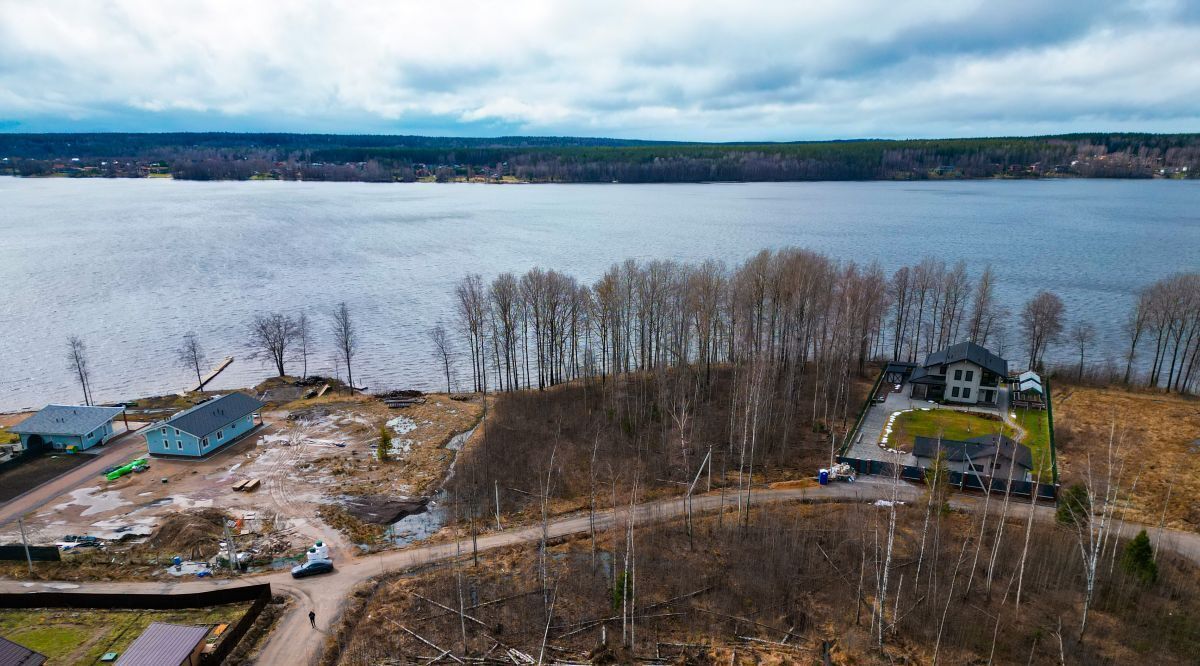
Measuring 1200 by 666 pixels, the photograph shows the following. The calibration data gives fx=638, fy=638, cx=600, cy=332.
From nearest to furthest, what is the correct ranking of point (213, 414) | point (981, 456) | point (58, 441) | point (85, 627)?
point (85, 627), point (981, 456), point (58, 441), point (213, 414)

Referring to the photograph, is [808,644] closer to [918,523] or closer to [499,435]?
[918,523]

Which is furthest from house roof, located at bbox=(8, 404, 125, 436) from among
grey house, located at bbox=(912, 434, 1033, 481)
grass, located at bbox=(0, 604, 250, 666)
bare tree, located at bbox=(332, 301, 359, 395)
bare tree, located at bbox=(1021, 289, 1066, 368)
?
bare tree, located at bbox=(1021, 289, 1066, 368)

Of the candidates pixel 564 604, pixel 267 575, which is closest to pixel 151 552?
pixel 267 575

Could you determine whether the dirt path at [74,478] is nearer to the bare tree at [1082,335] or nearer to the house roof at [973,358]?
the house roof at [973,358]

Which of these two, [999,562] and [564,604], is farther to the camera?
[999,562]

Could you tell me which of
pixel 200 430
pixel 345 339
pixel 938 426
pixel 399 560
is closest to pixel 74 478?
pixel 200 430

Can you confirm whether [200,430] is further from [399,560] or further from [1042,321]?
[1042,321]

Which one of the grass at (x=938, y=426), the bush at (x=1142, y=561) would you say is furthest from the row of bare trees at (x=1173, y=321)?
the bush at (x=1142, y=561)
